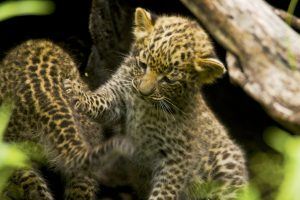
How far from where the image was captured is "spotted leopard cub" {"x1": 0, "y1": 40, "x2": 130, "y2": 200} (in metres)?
7.55

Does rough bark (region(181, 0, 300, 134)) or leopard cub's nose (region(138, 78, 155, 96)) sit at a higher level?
rough bark (region(181, 0, 300, 134))

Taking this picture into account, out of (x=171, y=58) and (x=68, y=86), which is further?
(x=68, y=86)

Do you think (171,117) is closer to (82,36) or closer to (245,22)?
(245,22)

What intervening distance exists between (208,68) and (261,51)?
0.84 m

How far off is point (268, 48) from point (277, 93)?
Result: 448 millimetres

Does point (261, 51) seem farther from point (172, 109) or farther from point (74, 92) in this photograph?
point (74, 92)

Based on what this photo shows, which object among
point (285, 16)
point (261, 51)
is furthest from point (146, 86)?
point (285, 16)

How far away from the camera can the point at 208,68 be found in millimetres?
7152

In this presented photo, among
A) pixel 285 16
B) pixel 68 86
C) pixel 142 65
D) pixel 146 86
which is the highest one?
pixel 285 16

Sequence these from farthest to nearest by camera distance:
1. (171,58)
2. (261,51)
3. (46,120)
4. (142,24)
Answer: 1. (46,120)
2. (142,24)
3. (171,58)
4. (261,51)

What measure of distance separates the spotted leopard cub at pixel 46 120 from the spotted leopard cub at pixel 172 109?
0.26 m

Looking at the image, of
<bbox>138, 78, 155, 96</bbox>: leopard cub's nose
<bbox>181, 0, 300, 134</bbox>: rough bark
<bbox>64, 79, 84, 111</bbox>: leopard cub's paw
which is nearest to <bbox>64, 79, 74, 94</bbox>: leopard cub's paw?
<bbox>64, 79, 84, 111</bbox>: leopard cub's paw

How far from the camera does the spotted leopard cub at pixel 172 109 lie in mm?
6965

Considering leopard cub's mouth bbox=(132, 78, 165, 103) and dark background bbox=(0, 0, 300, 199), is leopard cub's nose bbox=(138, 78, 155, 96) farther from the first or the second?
dark background bbox=(0, 0, 300, 199)
